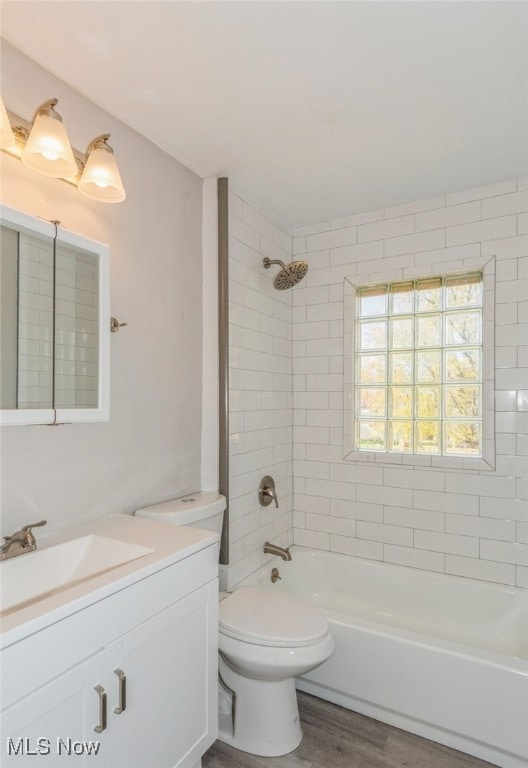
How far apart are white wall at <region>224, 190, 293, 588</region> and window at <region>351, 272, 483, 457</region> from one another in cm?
47

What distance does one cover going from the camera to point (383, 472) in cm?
254

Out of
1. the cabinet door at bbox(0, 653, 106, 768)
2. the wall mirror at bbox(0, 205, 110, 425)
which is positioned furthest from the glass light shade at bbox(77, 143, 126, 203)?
the cabinet door at bbox(0, 653, 106, 768)

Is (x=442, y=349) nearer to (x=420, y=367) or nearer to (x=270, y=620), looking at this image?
(x=420, y=367)

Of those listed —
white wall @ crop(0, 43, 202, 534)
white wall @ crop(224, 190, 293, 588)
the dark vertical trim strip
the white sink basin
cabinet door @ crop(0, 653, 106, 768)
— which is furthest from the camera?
white wall @ crop(224, 190, 293, 588)

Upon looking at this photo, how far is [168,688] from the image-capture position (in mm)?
1303

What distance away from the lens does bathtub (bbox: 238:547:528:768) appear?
1.65 meters

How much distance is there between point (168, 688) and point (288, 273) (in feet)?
6.28

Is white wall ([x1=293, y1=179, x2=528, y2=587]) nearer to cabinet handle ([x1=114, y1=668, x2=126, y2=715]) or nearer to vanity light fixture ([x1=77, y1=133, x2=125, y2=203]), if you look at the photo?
vanity light fixture ([x1=77, y1=133, x2=125, y2=203])

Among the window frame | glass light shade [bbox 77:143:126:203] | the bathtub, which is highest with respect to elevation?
glass light shade [bbox 77:143:126:203]

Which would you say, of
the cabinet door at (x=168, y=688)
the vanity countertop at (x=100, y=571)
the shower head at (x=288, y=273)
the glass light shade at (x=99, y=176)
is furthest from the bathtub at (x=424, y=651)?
the glass light shade at (x=99, y=176)

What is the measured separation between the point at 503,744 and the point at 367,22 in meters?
2.55

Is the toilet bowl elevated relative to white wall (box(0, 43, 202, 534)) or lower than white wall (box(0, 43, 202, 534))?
lower

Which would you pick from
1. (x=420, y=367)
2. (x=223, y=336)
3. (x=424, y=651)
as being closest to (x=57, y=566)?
(x=223, y=336)

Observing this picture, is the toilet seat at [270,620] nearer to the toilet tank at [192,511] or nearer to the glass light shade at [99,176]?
Answer: the toilet tank at [192,511]
